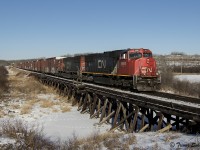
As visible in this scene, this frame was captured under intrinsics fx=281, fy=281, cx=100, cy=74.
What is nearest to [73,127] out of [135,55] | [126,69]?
[126,69]

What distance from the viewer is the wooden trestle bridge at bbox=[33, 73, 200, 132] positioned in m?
9.75

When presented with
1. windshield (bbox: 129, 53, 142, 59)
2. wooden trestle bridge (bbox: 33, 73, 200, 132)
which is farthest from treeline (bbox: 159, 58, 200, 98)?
wooden trestle bridge (bbox: 33, 73, 200, 132)

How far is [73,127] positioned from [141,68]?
245 inches

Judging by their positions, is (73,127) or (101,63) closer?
(73,127)

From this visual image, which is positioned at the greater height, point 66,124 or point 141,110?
point 141,110

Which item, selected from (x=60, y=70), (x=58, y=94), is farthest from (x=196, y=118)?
(x=60, y=70)

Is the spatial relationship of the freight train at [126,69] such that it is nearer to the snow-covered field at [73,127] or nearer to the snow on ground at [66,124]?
the snow-covered field at [73,127]

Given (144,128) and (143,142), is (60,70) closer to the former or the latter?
(144,128)

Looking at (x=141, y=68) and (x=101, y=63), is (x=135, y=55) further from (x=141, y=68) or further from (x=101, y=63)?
(x=101, y=63)

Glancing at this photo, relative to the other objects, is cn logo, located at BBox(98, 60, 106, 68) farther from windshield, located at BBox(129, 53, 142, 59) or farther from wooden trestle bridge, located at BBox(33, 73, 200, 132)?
windshield, located at BBox(129, 53, 142, 59)

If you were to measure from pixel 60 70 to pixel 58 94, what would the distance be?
33.0 ft

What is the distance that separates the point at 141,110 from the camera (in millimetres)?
12641

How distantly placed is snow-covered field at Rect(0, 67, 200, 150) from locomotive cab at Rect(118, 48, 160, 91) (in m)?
3.77

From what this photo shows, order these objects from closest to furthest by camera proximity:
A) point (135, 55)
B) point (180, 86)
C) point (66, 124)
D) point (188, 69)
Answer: point (66, 124) → point (135, 55) → point (180, 86) → point (188, 69)
